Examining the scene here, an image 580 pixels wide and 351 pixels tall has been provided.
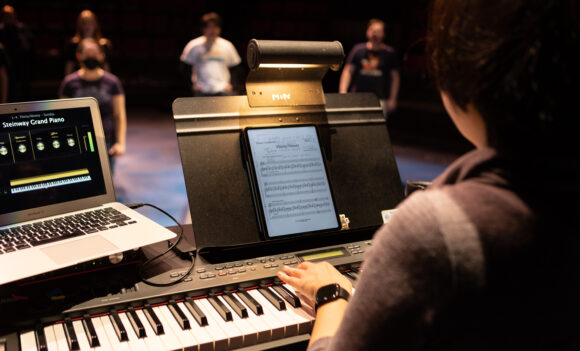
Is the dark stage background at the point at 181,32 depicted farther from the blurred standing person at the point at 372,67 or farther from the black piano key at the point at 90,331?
the black piano key at the point at 90,331

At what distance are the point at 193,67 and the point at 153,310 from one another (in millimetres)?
4675

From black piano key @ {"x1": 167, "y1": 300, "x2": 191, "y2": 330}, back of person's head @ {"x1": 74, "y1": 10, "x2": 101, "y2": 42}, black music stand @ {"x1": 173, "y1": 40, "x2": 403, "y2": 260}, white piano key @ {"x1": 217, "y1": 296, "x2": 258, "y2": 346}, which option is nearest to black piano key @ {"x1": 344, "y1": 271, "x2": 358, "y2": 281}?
black music stand @ {"x1": 173, "y1": 40, "x2": 403, "y2": 260}

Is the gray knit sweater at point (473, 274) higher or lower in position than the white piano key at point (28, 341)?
higher

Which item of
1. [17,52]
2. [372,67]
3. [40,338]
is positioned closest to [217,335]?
[40,338]

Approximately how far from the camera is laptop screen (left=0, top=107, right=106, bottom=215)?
1281mm

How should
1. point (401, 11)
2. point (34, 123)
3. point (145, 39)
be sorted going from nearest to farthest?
point (34, 123)
point (401, 11)
point (145, 39)

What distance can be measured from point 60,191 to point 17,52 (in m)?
7.20

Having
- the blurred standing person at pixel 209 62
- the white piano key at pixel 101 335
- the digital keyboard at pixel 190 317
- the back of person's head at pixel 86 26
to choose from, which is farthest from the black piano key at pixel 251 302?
the back of person's head at pixel 86 26

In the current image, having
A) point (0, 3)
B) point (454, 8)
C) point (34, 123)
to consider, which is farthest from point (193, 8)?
point (454, 8)

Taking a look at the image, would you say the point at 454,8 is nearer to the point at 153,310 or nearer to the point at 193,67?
the point at 153,310

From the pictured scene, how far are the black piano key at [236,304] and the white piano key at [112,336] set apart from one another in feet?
0.83

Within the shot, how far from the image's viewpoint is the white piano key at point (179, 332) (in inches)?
40.4

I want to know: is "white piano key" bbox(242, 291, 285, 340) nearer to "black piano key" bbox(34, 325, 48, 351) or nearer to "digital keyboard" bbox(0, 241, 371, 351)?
"digital keyboard" bbox(0, 241, 371, 351)

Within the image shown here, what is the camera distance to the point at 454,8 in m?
0.65
